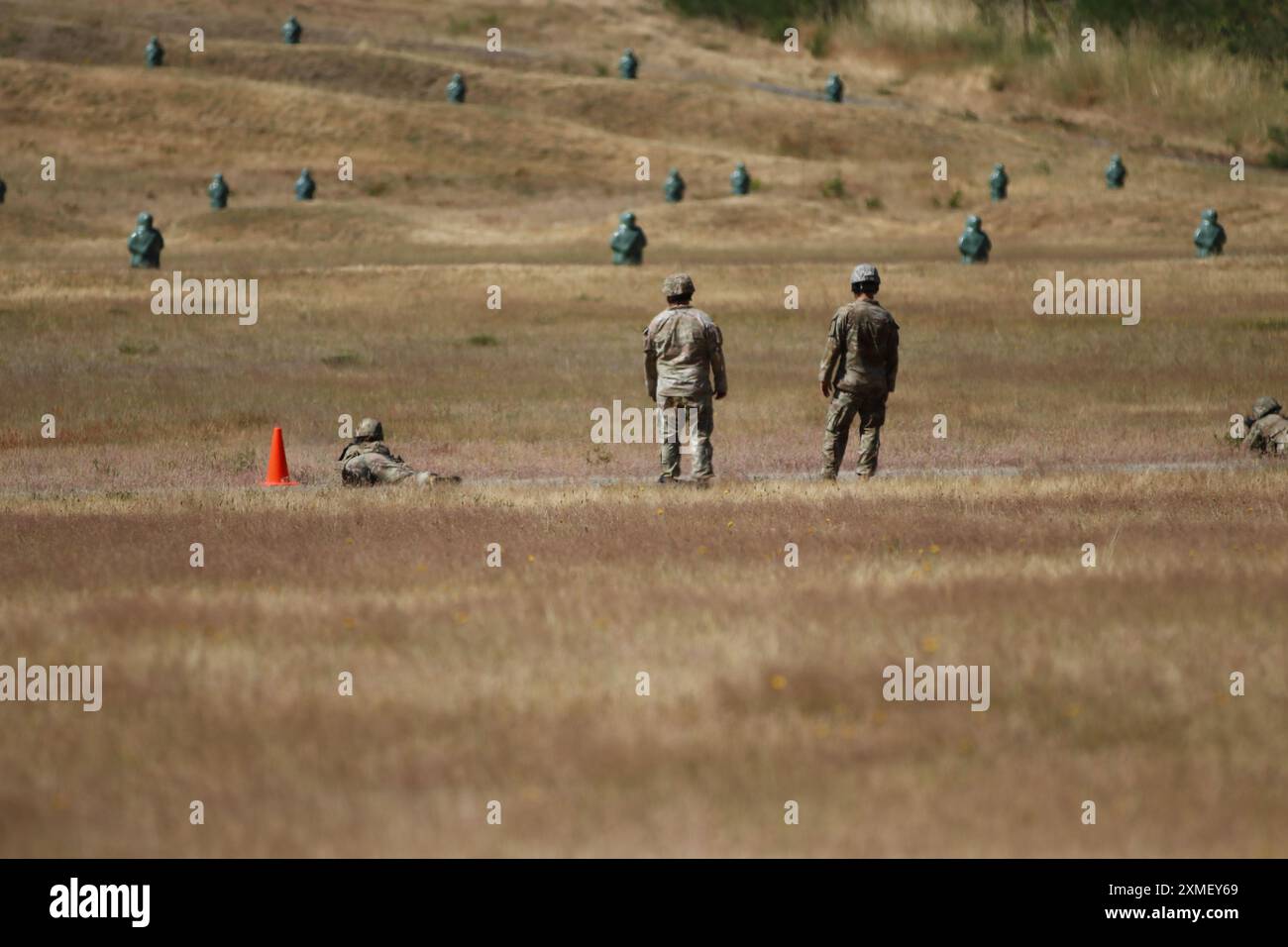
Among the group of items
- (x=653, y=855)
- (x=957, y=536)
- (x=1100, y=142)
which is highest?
(x=1100, y=142)

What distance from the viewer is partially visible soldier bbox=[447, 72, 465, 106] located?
235 ft

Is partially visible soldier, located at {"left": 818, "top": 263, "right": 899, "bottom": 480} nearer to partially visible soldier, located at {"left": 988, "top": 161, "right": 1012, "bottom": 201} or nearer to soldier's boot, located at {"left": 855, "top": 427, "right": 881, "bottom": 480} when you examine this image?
soldier's boot, located at {"left": 855, "top": 427, "right": 881, "bottom": 480}

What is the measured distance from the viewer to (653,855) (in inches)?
322

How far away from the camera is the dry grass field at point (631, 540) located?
29.5 ft

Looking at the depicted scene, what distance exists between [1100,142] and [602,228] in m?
24.7

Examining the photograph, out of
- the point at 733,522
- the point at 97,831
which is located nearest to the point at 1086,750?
A: the point at 97,831

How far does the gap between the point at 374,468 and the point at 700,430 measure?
11.2 feet

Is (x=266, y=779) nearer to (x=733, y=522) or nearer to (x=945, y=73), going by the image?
(x=733, y=522)

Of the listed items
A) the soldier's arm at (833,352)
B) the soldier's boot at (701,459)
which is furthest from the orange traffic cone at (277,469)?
the soldier's arm at (833,352)

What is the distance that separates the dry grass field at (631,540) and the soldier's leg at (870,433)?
638 millimetres

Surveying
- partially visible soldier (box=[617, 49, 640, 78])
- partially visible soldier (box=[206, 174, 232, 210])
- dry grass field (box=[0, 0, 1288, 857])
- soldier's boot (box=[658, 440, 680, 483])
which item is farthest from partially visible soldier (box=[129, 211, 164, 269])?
partially visible soldier (box=[617, 49, 640, 78])

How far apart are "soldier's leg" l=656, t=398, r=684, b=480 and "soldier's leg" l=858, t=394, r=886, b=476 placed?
178cm

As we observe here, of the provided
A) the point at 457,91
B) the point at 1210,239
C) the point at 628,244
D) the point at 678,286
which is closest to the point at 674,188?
the point at 628,244
